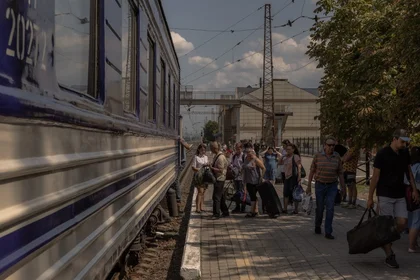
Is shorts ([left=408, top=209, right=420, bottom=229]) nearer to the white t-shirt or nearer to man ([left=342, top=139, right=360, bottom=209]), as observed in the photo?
man ([left=342, top=139, right=360, bottom=209])

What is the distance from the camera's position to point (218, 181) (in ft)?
31.9

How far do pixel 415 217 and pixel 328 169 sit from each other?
161cm

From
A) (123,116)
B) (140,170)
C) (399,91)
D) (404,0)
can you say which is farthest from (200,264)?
(404,0)

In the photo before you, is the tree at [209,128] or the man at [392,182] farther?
the tree at [209,128]

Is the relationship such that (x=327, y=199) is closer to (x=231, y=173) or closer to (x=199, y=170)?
(x=231, y=173)

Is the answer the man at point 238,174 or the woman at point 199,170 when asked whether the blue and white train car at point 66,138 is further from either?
the man at point 238,174

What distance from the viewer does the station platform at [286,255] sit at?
5551 millimetres

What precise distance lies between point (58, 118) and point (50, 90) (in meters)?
0.13

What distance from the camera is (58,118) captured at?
2.15 metres

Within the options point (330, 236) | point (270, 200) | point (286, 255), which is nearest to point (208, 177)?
point (270, 200)

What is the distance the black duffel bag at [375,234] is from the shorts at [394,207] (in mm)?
223

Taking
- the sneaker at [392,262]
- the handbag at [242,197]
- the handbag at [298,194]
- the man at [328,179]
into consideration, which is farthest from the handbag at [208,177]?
the sneaker at [392,262]

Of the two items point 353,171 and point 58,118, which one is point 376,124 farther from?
point 58,118

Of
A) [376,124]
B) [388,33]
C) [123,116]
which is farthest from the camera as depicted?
[376,124]
